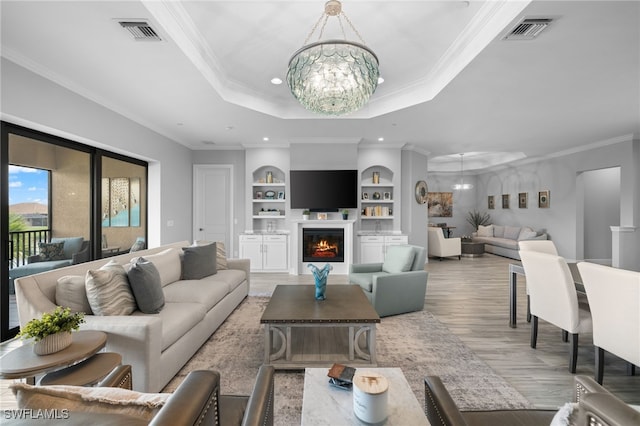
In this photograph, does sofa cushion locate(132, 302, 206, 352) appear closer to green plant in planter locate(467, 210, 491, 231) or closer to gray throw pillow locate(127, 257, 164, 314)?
→ gray throw pillow locate(127, 257, 164, 314)

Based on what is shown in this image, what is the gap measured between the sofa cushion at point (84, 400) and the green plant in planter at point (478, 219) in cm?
1116

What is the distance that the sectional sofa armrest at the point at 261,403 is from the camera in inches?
42.6

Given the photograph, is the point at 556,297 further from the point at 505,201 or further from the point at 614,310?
the point at 505,201

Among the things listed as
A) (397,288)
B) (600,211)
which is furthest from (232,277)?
(600,211)

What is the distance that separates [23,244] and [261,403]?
3611 mm

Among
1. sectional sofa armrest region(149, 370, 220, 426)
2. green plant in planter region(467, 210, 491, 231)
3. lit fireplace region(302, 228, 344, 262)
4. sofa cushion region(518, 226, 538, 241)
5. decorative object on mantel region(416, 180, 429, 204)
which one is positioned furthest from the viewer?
green plant in planter region(467, 210, 491, 231)

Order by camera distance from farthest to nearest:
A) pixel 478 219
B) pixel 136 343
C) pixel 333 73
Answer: pixel 478 219
pixel 333 73
pixel 136 343

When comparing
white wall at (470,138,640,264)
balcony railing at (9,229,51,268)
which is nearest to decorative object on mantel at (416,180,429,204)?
white wall at (470,138,640,264)

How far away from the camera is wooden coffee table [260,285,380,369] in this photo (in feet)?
7.61

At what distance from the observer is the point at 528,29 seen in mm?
2363

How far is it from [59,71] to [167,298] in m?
2.67

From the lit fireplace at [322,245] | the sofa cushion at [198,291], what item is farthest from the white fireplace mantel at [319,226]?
the sofa cushion at [198,291]

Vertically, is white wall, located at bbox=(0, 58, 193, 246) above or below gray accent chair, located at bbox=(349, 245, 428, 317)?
above

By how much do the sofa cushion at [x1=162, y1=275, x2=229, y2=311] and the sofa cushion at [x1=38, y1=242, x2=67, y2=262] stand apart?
1625mm
